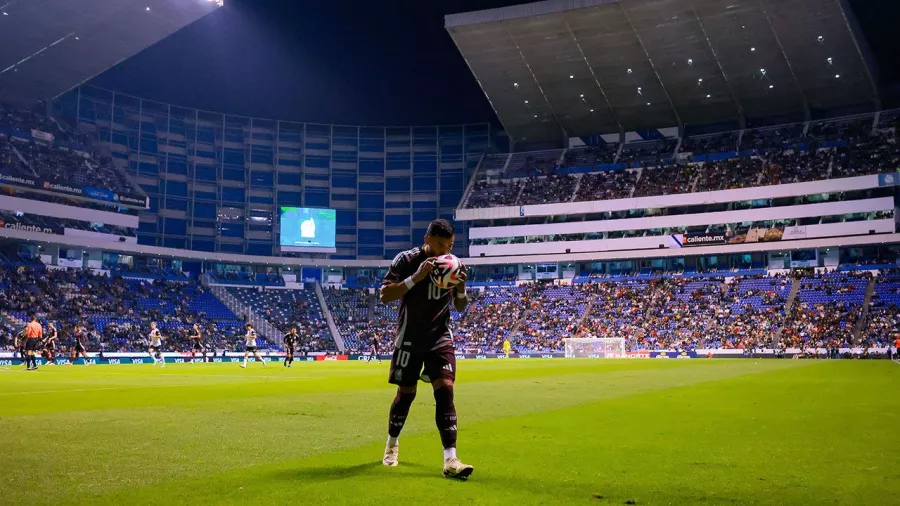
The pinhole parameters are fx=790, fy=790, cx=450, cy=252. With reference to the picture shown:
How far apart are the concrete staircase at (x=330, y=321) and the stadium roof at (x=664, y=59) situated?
2913 cm

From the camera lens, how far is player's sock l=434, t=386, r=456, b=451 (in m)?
7.51

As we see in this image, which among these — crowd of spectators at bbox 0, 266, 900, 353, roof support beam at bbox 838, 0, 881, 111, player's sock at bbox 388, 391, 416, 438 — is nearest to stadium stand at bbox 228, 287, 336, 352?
crowd of spectators at bbox 0, 266, 900, 353

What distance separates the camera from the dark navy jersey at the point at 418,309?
8.05 meters

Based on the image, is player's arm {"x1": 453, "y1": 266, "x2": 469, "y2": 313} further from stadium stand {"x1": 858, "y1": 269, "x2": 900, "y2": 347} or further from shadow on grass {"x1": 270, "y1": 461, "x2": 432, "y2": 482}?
stadium stand {"x1": 858, "y1": 269, "x2": 900, "y2": 347}

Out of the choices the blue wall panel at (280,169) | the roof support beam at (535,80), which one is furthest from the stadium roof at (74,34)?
the roof support beam at (535,80)

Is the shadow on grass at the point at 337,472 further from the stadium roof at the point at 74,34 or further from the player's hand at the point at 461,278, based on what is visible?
the stadium roof at the point at 74,34

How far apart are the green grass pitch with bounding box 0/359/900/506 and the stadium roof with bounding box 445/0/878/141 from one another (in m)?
56.1

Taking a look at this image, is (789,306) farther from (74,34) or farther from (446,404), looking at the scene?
(446,404)

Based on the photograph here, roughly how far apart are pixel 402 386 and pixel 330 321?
79871 millimetres

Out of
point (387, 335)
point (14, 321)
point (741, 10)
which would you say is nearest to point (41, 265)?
point (14, 321)

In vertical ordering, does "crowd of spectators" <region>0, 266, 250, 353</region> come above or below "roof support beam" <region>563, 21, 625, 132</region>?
below

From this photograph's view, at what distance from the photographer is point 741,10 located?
64.9 meters

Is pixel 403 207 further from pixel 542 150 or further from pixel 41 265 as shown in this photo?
pixel 41 265

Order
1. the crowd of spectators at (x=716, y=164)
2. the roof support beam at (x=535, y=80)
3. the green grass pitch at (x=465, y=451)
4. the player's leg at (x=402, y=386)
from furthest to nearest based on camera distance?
the crowd of spectators at (x=716, y=164)
the roof support beam at (x=535, y=80)
the player's leg at (x=402, y=386)
the green grass pitch at (x=465, y=451)
